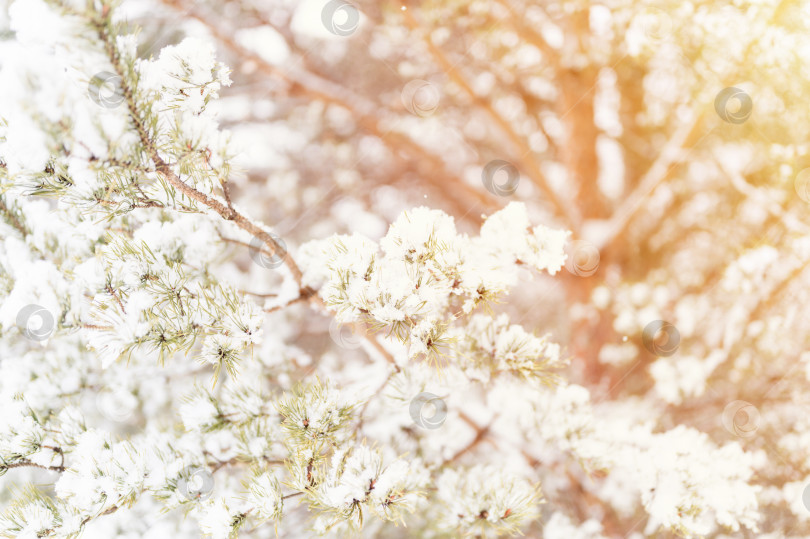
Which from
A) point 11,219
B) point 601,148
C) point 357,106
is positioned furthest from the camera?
point 601,148

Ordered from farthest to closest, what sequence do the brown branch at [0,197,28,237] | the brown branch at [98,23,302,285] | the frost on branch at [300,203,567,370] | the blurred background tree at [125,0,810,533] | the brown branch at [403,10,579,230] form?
the brown branch at [403,10,579,230] → the blurred background tree at [125,0,810,533] → the brown branch at [0,197,28,237] → the frost on branch at [300,203,567,370] → the brown branch at [98,23,302,285]

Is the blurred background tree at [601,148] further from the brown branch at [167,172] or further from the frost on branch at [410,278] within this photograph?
the brown branch at [167,172]

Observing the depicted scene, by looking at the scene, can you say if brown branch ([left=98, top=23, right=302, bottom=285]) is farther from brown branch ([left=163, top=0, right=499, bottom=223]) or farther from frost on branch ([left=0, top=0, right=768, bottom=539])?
brown branch ([left=163, top=0, right=499, bottom=223])

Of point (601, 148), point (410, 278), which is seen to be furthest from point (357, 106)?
point (410, 278)

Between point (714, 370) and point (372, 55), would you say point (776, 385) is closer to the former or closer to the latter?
point (714, 370)

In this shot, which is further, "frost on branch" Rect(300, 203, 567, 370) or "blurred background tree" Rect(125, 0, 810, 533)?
"blurred background tree" Rect(125, 0, 810, 533)

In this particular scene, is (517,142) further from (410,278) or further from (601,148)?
(410,278)

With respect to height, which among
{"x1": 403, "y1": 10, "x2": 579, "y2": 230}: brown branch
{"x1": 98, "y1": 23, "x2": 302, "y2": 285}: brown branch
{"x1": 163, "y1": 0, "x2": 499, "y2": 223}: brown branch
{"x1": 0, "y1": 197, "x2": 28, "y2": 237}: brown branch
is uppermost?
{"x1": 403, "y1": 10, "x2": 579, "y2": 230}: brown branch

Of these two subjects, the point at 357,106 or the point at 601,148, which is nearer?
the point at 357,106

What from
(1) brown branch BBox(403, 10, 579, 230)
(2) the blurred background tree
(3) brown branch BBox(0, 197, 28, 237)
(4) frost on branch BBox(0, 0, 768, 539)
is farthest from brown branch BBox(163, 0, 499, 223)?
(3) brown branch BBox(0, 197, 28, 237)

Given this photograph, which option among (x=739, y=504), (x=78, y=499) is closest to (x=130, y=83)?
(x=78, y=499)

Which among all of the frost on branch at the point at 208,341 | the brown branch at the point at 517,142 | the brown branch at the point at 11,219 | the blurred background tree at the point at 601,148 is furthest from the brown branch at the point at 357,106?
the brown branch at the point at 11,219

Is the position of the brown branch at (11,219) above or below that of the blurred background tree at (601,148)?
below

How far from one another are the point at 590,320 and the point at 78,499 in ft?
3.85
